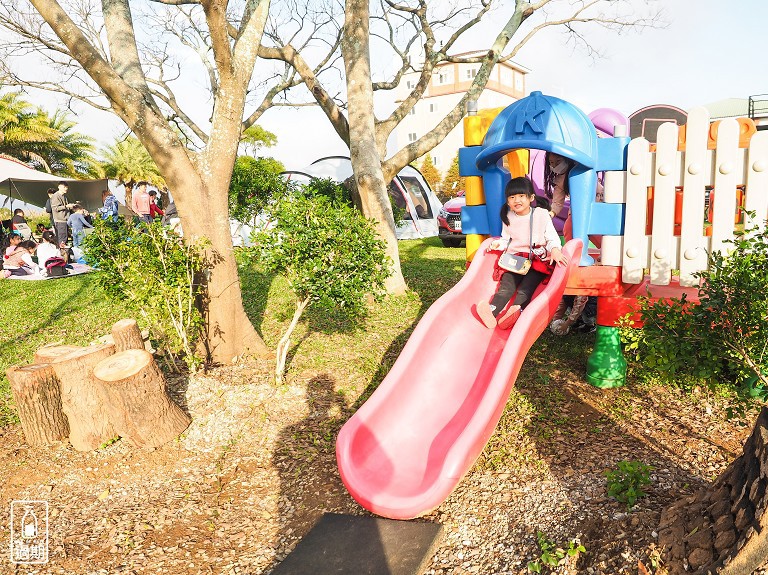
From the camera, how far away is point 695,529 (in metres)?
2.44

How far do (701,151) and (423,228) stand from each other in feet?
43.4

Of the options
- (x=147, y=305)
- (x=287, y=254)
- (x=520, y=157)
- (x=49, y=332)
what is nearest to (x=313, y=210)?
(x=287, y=254)

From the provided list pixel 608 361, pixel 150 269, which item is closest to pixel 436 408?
pixel 608 361

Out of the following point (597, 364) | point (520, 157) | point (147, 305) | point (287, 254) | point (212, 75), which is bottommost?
point (597, 364)

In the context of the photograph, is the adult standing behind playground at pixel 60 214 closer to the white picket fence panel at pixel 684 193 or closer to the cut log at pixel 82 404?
the cut log at pixel 82 404

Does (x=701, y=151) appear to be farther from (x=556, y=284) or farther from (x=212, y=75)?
(x=212, y=75)

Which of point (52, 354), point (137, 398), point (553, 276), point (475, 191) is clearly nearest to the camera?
point (137, 398)

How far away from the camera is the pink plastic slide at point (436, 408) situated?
328 cm

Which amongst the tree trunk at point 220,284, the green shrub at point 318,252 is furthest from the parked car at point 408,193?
the green shrub at point 318,252

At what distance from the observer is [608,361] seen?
5129 millimetres

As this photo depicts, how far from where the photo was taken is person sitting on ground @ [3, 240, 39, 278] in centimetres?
1189

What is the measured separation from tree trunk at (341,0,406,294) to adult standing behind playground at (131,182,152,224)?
8.12 metres

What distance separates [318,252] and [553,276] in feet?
6.63

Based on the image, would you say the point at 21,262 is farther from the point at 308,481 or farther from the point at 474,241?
the point at 308,481
